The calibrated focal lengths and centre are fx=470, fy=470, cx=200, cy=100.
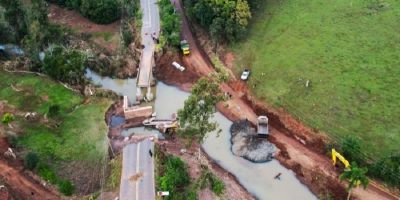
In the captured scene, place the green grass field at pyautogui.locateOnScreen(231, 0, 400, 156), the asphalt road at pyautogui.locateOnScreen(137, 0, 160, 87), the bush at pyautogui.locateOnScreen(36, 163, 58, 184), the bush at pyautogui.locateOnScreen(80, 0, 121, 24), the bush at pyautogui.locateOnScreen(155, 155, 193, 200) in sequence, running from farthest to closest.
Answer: the bush at pyautogui.locateOnScreen(80, 0, 121, 24) < the asphalt road at pyautogui.locateOnScreen(137, 0, 160, 87) < the green grass field at pyautogui.locateOnScreen(231, 0, 400, 156) < the bush at pyautogui.locateOnScreen(36, 163, 58, 184) < the bush at pyautogui.locateOnScreen(155, 155, 193, 200)

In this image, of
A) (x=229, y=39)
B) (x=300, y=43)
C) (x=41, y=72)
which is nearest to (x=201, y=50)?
(x=229, y=39)

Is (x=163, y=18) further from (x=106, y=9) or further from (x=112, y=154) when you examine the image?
(x=112, y=154)

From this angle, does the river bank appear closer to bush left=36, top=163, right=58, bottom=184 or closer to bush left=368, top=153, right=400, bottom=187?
bush left=368, top=153, right=400, bottom=187

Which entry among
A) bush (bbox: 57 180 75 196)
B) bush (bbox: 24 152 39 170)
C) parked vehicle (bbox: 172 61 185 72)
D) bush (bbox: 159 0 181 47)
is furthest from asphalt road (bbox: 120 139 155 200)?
bush (bbox: 159 0 181 47)

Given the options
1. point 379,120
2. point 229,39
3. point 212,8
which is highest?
point 212,8

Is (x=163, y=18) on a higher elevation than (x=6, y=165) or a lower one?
higher

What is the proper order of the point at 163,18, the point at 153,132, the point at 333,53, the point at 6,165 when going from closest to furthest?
the point at 6,165 → the point at 153,132 → the point at 333,53 → the point at 163,18

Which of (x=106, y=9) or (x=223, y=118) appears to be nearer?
(x=223, y=118)
